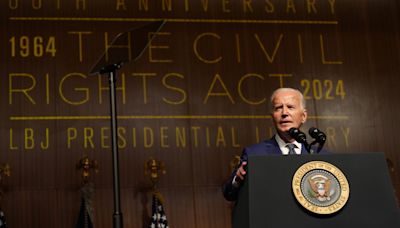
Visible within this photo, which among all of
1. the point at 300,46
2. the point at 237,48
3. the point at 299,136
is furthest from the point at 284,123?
the point at 300,46

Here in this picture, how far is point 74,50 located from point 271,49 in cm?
224

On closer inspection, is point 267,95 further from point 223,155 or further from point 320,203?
point 320,203

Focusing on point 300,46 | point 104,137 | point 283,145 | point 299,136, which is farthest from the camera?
point 300,46

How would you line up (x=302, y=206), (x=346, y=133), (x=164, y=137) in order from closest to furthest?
(x=302, y=206), (x=164, y=137), (x=346, y=133)

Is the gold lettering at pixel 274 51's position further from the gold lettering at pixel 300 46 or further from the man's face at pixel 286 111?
the man's face at pixel 286 111

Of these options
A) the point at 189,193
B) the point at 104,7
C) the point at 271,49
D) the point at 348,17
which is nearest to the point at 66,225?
the point at 189,193

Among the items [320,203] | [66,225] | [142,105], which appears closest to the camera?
[320,203]

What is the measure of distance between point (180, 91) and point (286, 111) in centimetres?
325

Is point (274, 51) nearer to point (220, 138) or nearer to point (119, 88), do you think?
point (220, 138)

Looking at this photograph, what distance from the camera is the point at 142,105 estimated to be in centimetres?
755

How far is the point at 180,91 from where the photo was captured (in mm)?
7695

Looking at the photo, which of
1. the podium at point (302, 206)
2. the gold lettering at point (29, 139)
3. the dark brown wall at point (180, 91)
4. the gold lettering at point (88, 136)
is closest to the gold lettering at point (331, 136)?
the dark brown wall at point (180, 91)

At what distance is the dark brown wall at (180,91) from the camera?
23.7 ft

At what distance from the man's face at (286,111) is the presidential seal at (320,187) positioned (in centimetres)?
131
